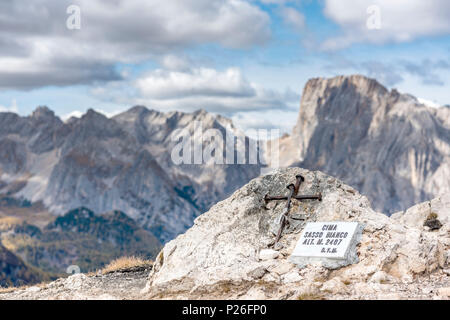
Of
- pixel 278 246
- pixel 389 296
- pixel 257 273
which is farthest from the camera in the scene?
pixel 278 246

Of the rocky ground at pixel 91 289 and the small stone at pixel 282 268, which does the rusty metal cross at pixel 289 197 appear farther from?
the rocky ground at pixel 91 289

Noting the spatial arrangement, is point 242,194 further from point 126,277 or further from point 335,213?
point 126,277

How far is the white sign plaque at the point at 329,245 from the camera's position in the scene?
1773 centimetres

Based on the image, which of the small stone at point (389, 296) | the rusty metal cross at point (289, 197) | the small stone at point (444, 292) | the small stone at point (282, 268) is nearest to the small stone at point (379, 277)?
the small stone at point (389, 296)

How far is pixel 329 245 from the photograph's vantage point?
18094mm

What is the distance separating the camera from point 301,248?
1842cm

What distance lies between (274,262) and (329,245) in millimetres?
1683

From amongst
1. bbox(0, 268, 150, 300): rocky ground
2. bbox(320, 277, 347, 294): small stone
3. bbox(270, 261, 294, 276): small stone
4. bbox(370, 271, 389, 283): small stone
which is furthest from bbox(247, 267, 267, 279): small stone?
bbox(0, 268, 150, 300): rocky ground

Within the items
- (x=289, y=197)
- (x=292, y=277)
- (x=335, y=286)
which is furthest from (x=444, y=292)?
(x=289, y=197)

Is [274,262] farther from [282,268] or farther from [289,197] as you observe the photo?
[289,197]

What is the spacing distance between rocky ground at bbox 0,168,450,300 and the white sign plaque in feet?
0.74
